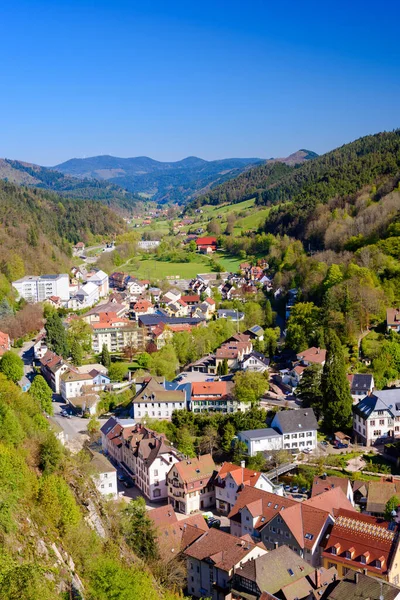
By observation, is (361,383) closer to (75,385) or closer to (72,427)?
(72,427)

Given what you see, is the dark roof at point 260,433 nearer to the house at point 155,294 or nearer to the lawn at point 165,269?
the house at point 155,294

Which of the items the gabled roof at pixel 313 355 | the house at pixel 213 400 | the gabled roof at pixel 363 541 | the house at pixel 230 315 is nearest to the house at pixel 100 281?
the house at pixel 230 315

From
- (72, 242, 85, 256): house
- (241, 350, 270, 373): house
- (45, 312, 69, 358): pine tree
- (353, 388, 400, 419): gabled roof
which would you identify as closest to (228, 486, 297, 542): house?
(353, 388, 400, 419): gabled roof

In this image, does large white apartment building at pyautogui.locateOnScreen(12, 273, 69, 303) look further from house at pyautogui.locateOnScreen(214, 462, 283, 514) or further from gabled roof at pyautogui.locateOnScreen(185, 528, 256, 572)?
gabled roof at pyautogui.locateOnScreen(185, 528, 256, 572)

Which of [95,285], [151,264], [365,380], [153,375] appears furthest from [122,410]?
[151,264]

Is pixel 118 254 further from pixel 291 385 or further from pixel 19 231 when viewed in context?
pixel 291 385
